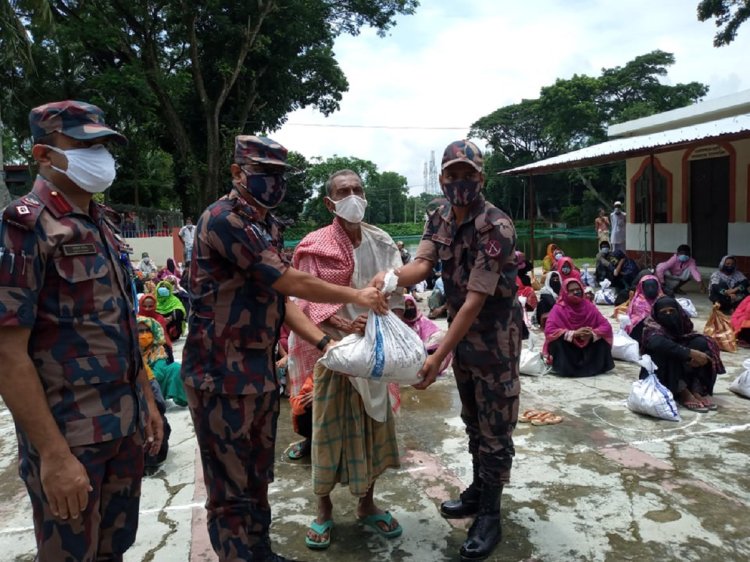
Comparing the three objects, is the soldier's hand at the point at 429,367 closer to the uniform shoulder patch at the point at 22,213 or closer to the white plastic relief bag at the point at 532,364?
the uniform shoulder patch at the point at 22,213

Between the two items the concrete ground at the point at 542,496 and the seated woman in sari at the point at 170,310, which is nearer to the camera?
the concrete ground at the point at 542,496

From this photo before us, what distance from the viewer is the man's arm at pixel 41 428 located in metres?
1.61

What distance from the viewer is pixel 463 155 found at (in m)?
2.74

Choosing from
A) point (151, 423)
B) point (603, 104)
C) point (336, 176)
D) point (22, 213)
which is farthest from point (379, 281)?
point (603, 104)

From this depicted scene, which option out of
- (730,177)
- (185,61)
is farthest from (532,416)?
(185,61)

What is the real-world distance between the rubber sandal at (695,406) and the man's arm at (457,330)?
3026mm

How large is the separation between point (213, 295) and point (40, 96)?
19.3m

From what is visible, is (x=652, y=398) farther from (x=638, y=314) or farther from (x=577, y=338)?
(x=638, y=314)

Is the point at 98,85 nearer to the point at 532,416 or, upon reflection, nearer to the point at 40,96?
the point at 40,96

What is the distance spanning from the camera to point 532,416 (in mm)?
4590

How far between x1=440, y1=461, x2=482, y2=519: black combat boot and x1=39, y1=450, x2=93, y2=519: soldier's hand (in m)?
1.91

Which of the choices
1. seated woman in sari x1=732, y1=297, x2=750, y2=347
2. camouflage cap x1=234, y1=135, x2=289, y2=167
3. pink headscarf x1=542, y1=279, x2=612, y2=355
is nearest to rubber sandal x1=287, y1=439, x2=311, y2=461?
camouflage cap x1=234, y1=135, x2=289, y2=167

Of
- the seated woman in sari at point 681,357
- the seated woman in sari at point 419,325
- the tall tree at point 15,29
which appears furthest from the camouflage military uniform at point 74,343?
the tall tree at point 15,29

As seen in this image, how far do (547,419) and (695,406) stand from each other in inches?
49.6
